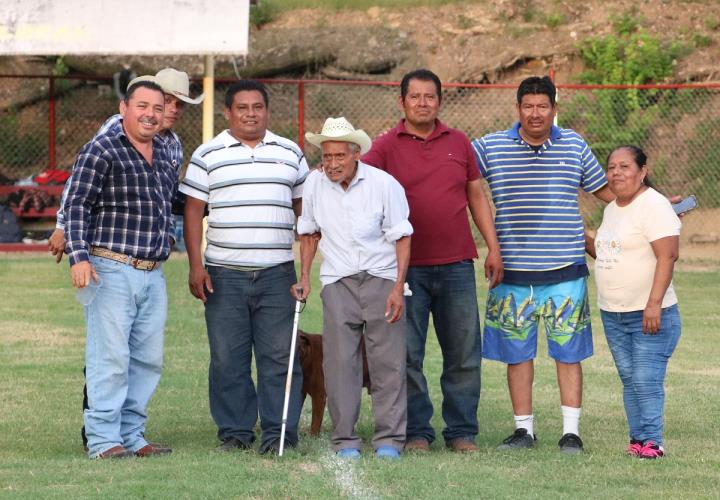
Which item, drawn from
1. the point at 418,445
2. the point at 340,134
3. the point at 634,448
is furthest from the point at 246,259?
the point at 634,448

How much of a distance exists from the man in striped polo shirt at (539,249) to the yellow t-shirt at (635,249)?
0.96ft

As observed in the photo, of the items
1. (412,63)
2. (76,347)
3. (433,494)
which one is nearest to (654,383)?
(433,494)

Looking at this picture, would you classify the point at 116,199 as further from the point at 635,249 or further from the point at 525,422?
the point at 635,249

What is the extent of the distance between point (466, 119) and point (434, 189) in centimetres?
1630

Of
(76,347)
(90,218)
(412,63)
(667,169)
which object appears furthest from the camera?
(412,63)

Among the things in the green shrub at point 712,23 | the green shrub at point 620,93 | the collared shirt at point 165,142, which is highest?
the green shrub at point 712,23

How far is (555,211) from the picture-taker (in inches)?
312

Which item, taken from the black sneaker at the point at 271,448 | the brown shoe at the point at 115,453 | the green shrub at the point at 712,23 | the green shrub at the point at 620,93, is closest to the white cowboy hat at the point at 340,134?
the black sneaker at the point at 271,448

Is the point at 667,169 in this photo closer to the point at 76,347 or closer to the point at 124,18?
the point at 124,18

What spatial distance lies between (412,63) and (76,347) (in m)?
14.8

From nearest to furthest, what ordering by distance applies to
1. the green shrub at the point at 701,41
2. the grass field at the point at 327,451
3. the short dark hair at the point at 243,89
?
the grass field at the point at 327,451
the short dark hair at the point at 243,89
the green shrub at the point at 701,41

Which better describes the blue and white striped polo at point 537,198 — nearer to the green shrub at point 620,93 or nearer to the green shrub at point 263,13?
the green shrub at point 620,93

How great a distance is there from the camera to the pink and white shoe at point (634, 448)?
25.2ft

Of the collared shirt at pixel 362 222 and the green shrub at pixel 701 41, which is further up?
the green shrub at pixel 701 41
